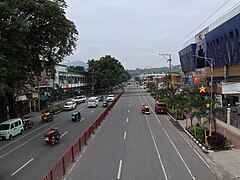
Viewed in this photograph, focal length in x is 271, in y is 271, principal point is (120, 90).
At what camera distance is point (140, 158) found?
1788cm

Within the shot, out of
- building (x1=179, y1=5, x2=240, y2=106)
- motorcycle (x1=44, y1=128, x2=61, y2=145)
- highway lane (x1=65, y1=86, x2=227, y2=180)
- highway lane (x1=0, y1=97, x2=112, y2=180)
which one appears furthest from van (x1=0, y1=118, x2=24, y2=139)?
building (x1=179, y1=5, x2=240, y2=106)

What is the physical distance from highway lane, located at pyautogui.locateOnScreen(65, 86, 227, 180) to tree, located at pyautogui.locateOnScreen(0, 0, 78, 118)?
10880mm

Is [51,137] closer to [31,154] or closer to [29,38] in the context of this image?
[31,154]

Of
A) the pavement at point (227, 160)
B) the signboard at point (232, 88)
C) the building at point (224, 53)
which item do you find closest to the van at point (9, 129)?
the pavement at point (227, 160)

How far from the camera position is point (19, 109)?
4397 cm

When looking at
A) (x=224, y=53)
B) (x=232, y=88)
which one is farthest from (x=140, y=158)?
(x=224, y=53)

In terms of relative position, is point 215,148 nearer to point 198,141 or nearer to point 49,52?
point 198,141

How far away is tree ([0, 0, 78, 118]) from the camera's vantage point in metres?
26.5

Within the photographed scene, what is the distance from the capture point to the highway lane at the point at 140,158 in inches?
581

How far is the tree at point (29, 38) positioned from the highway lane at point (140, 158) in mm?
10880

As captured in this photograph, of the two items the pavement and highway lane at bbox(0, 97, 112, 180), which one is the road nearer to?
highway lane at bbox(0, 97, 112, 180)

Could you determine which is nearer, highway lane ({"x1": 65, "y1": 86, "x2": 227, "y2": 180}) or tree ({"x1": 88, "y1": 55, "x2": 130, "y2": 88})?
highway lane ({"x1": 65, "y1": 86, "x2": 227, "y2": 180})

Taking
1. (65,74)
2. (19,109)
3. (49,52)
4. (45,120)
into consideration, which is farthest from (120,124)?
(65,74)

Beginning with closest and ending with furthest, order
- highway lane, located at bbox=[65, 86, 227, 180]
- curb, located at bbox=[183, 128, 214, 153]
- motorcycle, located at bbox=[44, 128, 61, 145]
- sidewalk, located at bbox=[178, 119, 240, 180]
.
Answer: highway lane, located at bbox=[65, 86, 227, 180], sidewalk, located at bbox=[178, 119, 240, 180], curb, located at bbox=[183, 128, 214, 153], motorcycle, located at bbox=[44, 128, 61, 145]
